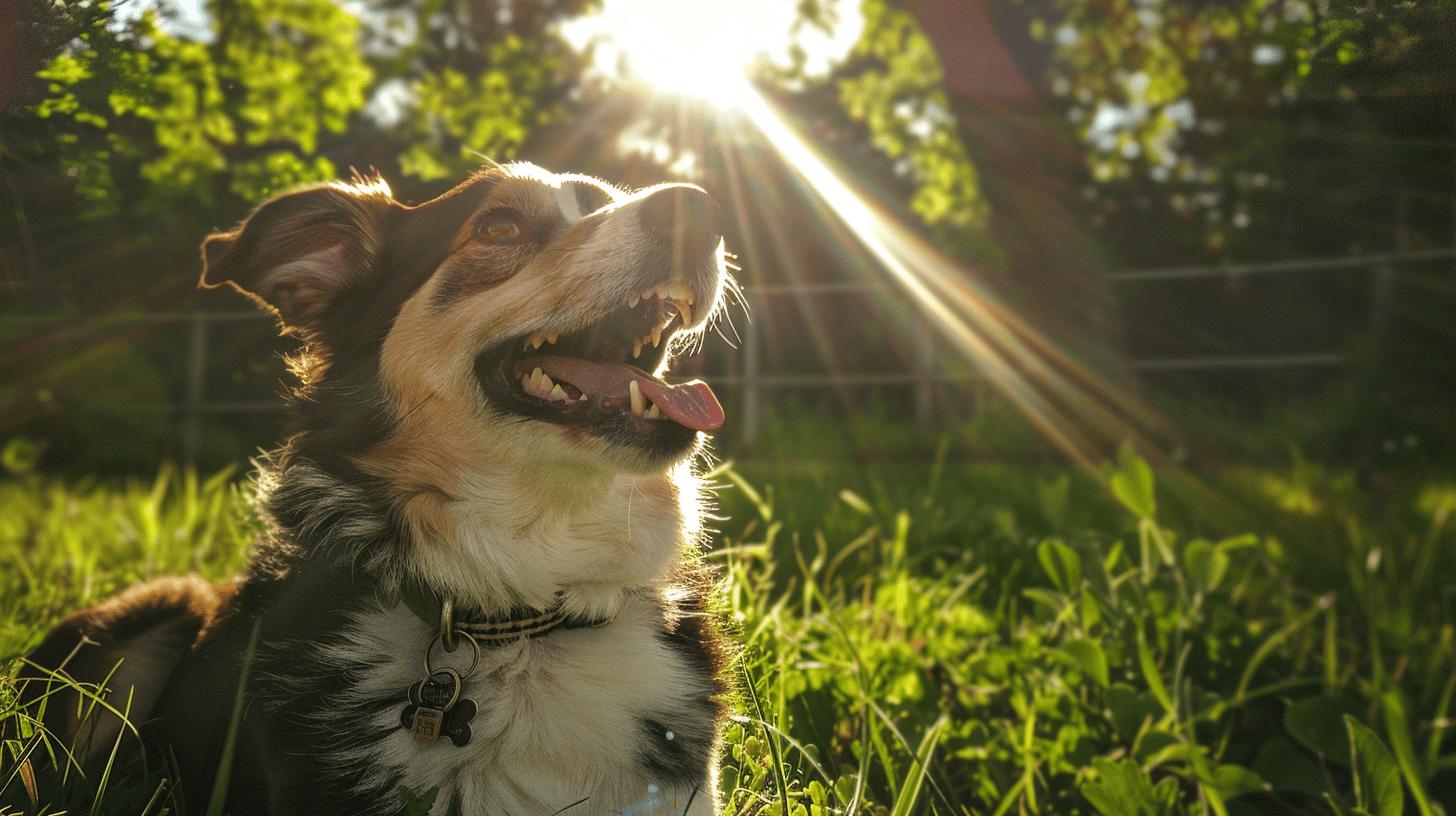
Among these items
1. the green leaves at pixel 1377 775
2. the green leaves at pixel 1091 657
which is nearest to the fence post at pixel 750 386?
the green leaves at pixel 1091 657

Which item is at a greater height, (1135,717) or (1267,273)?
(1135,717)

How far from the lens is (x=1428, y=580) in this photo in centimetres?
452

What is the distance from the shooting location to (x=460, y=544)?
2.39 meters

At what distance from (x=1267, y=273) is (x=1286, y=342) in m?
0.89

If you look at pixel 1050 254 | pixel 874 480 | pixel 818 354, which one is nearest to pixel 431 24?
pixel 874 480

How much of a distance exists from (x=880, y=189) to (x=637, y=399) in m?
6.93

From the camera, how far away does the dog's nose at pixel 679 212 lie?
98.3 inches

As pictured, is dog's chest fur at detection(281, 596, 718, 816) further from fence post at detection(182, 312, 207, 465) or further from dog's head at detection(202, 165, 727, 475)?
fence post at detection(182, 312, 207, 465)

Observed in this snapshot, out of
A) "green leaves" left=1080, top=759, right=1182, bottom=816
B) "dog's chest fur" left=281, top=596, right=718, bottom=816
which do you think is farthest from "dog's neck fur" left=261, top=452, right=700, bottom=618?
"green leaves" left=1080, top=759, right=1182, bottom=816

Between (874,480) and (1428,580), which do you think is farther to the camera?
(874,480)

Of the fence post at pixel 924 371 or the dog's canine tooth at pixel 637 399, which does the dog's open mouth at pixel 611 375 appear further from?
the fence post at pixel 924 371

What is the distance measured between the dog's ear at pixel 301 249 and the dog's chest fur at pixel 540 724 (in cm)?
89

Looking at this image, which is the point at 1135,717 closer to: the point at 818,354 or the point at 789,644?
the point at 789,644

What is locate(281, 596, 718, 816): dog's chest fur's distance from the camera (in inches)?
81.0
